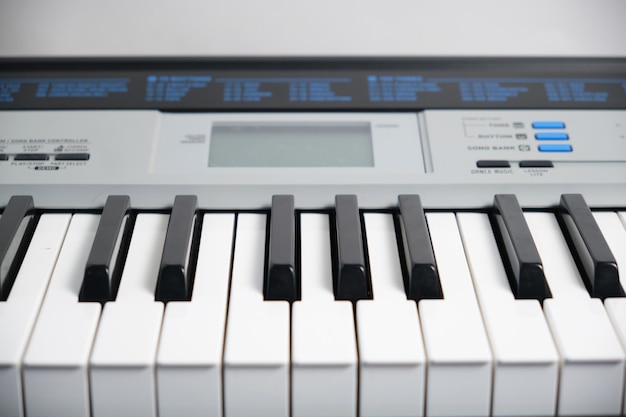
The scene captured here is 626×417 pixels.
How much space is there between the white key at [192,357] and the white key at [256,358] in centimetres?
1

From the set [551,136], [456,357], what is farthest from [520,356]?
[551,136]

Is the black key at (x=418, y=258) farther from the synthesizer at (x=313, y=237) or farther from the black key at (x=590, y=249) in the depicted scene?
the black key at (x=590, y=249)

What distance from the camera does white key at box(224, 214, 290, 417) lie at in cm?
76

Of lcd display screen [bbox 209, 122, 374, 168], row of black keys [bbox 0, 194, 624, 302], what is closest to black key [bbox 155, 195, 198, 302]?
row of black keys [bbox 0, 194, 624, 302]

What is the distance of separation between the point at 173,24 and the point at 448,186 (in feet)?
1.69

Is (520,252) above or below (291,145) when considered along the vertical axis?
below

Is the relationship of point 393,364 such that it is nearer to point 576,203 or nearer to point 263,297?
point 263,297

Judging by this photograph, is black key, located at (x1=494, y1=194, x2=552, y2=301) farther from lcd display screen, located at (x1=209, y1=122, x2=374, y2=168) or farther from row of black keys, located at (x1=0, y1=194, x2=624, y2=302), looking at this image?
lcd display screen, located at (x1=209, y1=122, x2=374, y2=168)

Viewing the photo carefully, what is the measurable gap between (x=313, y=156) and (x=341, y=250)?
220mm

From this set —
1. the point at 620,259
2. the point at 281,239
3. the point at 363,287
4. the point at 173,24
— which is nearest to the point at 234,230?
the point at 281,239

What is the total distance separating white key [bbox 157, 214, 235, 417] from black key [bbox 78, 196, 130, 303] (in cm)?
9

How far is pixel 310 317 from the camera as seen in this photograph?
0.80m

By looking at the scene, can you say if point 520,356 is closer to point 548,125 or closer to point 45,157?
point 548,125

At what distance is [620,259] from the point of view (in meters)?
0.91
